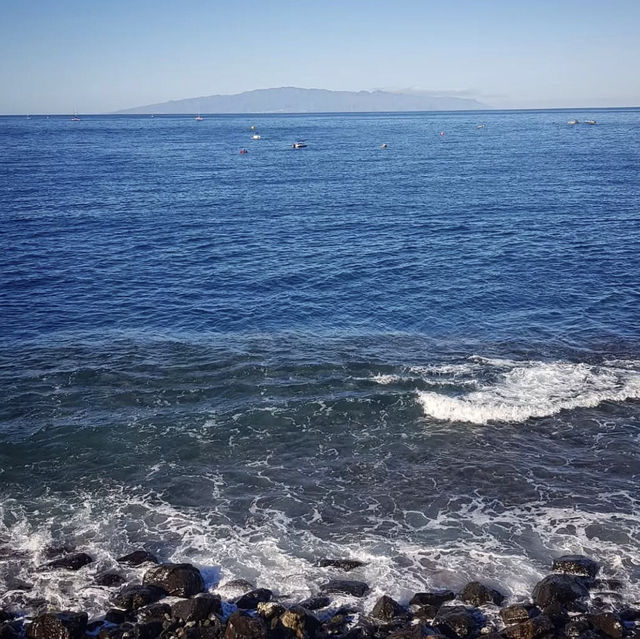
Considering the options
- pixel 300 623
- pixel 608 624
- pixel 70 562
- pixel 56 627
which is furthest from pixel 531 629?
pixel 70 562

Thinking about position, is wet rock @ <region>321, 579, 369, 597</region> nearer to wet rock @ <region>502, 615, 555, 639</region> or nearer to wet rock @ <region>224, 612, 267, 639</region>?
wet rock @ <region>224, 612, 267, 639</region>

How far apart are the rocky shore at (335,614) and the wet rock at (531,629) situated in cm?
3

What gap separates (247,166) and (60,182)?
135 ft

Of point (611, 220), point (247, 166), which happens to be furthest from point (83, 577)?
point (247, 166)

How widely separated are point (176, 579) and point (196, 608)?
2180mm

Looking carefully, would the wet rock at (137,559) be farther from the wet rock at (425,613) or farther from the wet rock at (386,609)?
the wet rock at (425,613)

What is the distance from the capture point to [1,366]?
44469 mm

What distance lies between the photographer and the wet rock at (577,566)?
25.9 meters

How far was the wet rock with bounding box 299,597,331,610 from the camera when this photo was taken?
24359 mm

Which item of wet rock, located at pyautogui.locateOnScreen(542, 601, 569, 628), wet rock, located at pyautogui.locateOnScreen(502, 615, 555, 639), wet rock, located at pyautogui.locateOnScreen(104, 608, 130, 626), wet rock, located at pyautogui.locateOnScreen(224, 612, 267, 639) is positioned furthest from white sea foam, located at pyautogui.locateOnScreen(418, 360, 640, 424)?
wet rock, located at pyautogui.locateOnScreen(104, 608, 130, 626)

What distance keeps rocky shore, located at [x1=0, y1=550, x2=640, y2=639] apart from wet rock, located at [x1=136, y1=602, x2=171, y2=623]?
38 millimetres

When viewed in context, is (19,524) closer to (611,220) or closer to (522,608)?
(522,608)

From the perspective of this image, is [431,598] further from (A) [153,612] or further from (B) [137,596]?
(B) [137,596]

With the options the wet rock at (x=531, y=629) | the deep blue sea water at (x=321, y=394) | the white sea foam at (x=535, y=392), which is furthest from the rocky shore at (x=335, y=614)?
the white sea foam at (x=535, y=392)
